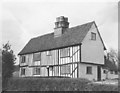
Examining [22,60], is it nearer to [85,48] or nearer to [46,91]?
[85,48]

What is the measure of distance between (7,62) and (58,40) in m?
11.5

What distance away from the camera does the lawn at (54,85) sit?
65.5 feet

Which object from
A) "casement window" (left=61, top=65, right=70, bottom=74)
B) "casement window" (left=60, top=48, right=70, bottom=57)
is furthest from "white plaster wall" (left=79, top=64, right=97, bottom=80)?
"casement window" (left=60, top=48, right=70, bottom=57)

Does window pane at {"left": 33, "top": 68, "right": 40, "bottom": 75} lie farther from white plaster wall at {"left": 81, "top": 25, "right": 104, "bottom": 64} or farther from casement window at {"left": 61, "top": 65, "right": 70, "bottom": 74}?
white plaster wall at {"left": 81, "top": 25, "right": 104, "bottom": 64}

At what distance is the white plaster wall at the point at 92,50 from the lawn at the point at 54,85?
992 centimetres

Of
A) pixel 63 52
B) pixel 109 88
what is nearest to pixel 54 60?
pixel 63 52

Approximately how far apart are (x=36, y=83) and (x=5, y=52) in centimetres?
604

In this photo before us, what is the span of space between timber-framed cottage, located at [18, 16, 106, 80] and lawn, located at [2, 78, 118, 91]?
8.63 m

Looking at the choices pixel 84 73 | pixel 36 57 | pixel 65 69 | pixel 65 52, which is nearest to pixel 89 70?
pixel 84 73

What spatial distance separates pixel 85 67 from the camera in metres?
33.4

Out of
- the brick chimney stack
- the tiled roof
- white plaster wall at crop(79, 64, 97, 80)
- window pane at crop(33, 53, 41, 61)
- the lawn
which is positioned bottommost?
the lawn

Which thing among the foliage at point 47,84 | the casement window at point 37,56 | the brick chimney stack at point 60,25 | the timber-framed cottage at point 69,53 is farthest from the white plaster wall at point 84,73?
the foliage at point 47,84

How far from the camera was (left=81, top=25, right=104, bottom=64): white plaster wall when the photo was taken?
1307 inches

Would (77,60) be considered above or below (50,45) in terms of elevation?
below
